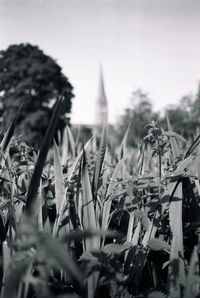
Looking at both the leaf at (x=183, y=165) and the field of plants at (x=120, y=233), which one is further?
the leaf at (x=183, y=165)

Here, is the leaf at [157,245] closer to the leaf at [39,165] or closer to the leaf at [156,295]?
the leaf at [156,295]

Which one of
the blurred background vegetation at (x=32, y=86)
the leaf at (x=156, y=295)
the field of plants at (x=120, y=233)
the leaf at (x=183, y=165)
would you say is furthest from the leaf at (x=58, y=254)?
the blurred background vegetation at (x=32, y=86)

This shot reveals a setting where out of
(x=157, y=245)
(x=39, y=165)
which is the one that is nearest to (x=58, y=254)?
(x=39, y=165)

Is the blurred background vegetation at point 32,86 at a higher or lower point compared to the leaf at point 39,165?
higher

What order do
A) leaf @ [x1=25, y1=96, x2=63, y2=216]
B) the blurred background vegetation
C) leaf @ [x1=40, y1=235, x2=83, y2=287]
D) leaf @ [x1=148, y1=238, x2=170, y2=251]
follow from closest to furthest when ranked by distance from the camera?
leaf @ [x1=40, y1=235, x2=83, y2=287], leaf @ [x1=25, y1=96, x2=63, y2=216], leaf @ [x1=148, y1=238, x2=170, y2=251], the blurred background vegetation

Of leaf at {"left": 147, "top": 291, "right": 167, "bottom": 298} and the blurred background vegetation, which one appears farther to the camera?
the blurred background vegetation

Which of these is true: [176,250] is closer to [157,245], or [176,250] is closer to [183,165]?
[157,245]

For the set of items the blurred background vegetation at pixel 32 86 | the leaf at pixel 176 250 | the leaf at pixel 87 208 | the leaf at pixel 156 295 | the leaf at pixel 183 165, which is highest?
the blurred background vegetation at pixel 32 86

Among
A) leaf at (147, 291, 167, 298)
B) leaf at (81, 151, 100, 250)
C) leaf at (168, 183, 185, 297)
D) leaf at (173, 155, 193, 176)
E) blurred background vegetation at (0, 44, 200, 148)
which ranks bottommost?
leaf at (147, 291, 167, 298)

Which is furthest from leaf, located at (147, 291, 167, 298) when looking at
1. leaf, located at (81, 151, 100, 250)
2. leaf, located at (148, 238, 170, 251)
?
leaf, located at (81, 151, 100, 250)

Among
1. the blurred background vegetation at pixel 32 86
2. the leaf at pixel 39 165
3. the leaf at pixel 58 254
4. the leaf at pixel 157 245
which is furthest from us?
the blurred background vegetation at pixel 32 86

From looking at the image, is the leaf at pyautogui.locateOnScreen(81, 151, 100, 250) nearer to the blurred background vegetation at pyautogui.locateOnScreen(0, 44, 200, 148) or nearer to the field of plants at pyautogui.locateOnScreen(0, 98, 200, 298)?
the field of plants at pyautogui.locateOnScreen(0, 98, 200, 298)

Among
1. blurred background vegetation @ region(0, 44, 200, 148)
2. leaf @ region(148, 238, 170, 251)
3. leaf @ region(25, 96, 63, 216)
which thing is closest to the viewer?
leaf @ region(25, 96, 63, 216)

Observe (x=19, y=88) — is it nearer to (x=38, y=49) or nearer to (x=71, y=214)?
(x=38, y=49)
